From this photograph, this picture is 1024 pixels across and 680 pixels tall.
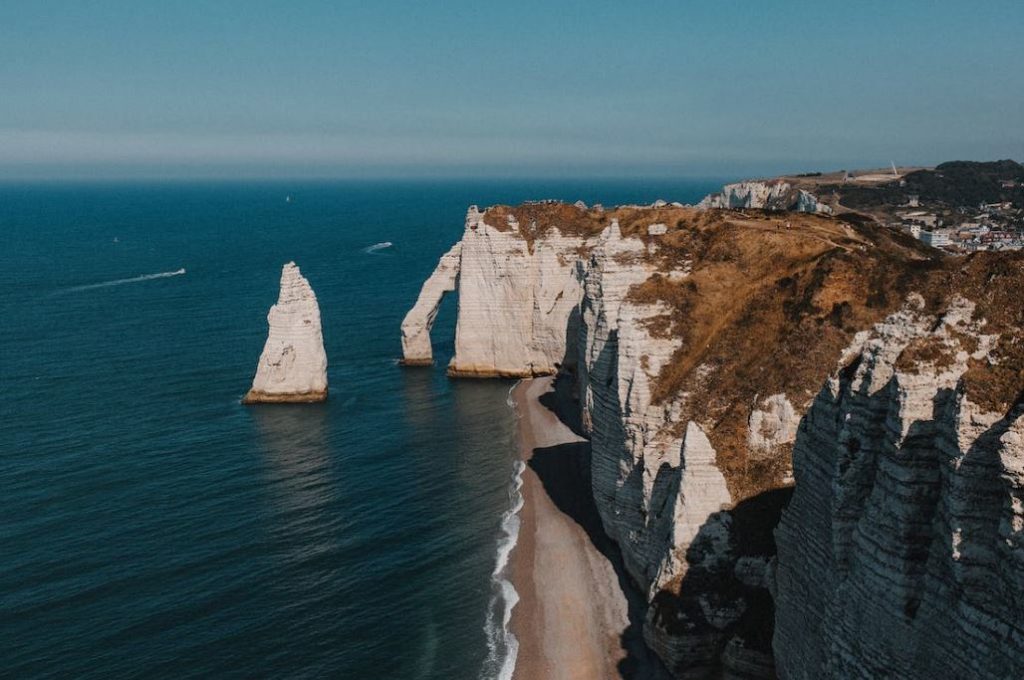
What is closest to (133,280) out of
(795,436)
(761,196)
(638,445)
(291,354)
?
(291,354)

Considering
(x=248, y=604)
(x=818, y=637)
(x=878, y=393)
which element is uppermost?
(x=878, y=393)

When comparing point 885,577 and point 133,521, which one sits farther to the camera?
point 133,521

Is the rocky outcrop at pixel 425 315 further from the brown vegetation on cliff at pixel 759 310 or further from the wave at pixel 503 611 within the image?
the wave at pixel 503 611

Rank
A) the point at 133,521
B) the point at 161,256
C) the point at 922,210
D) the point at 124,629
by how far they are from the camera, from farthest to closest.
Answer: the point at 161,256
the point at 922,210
the point at 133,521
the point at 124,629

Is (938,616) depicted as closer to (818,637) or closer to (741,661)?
(818,637)

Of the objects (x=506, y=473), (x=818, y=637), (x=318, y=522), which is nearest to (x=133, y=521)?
(x=318, y=522)

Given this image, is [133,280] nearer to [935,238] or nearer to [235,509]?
[235,509]

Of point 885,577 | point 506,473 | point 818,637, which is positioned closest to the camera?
point 885,577

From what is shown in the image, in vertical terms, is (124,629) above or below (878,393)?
below
